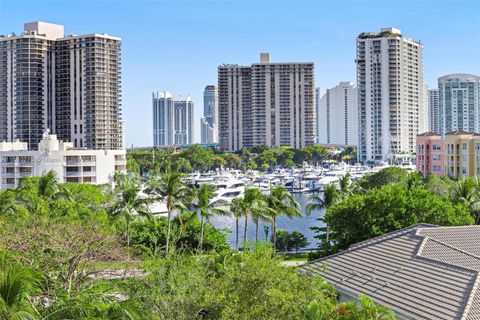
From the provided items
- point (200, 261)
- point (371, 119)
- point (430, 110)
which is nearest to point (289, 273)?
point (200, 261)

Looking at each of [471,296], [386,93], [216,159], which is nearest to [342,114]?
[386,93]

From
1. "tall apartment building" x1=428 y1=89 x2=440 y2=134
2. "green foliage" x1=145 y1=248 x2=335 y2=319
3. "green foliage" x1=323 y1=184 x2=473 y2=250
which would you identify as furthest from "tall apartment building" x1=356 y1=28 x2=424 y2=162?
"green foliage" x1=145 y1=248 x2=335 y2=319

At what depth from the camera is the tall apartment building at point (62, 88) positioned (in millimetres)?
88125

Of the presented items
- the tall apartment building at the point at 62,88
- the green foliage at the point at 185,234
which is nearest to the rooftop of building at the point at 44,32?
the tall apartment building at the point at 62,88

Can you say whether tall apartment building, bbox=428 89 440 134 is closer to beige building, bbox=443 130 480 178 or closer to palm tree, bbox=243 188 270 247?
beige building, bbox=443 130 480 178

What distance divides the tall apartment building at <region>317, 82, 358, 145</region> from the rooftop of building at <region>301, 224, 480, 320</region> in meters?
164

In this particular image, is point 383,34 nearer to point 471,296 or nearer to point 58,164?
point 58,164

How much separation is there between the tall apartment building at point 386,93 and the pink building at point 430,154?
1771 inches

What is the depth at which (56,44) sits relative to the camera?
296 ft

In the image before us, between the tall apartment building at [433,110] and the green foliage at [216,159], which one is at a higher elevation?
the tall apartment building at [433,110]

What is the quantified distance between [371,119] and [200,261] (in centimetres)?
10169

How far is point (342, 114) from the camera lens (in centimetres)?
18962

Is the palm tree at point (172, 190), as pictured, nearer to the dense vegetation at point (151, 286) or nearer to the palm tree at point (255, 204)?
the palm tree at point (255, 204)

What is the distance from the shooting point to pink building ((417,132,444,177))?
66.9 m
